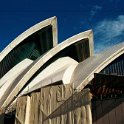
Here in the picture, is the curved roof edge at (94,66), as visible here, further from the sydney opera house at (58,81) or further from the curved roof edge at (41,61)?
the curved roof edge at (41,61)

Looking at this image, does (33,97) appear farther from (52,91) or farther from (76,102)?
(76,102)

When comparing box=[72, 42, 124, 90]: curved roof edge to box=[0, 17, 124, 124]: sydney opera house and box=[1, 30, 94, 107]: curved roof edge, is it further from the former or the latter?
box=[1, 30, 94, 107]: curved roof edge

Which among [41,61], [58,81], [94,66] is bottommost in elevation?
[58,81]

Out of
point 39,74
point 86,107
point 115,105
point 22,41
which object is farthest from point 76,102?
point 22,41

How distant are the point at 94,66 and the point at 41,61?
15.1 ft

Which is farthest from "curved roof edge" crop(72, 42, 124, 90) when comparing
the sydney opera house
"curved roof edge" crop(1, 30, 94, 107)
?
"curved roof edge" crop(1, 30, 94, 107)

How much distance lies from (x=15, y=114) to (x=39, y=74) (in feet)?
21.6

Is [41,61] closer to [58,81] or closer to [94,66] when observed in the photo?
[58,81]

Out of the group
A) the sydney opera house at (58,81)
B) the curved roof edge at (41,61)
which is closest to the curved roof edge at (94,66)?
the sydney opera house at (58,81)

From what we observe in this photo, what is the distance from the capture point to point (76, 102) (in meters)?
21.2

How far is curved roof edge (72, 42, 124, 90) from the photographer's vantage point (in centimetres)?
2606

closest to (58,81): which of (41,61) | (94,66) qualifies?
(94,66)

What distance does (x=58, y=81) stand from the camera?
26.5 meters

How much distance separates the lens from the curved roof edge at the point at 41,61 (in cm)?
2778
